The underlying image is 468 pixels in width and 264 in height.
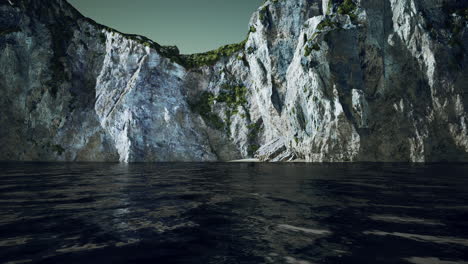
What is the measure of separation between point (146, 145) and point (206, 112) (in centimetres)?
1488

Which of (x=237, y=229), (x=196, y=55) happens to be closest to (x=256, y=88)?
(x=196, y=55)

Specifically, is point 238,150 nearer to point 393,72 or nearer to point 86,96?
point 393,72

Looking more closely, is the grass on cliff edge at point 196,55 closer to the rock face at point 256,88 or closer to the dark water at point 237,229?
the rock face at point 256,88

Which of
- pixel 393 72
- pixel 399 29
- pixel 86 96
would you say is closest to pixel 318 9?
pixel 399 29

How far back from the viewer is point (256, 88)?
5950cm

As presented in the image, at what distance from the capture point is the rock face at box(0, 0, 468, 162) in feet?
134

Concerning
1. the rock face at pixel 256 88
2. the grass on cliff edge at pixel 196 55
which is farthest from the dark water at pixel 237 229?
the grass on cliff edge at pixel 196 55

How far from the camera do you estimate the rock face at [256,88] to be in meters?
41.0

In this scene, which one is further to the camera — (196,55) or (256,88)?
Answer: (196,55)

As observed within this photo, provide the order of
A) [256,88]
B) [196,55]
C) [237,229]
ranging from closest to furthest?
[237,229], [256,88], [196,55]

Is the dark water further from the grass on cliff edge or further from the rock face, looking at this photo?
the grass on cliff edge

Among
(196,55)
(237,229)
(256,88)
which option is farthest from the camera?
(196,55)

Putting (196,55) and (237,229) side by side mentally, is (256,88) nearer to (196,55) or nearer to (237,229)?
(196,55)

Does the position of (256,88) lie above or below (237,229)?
above
